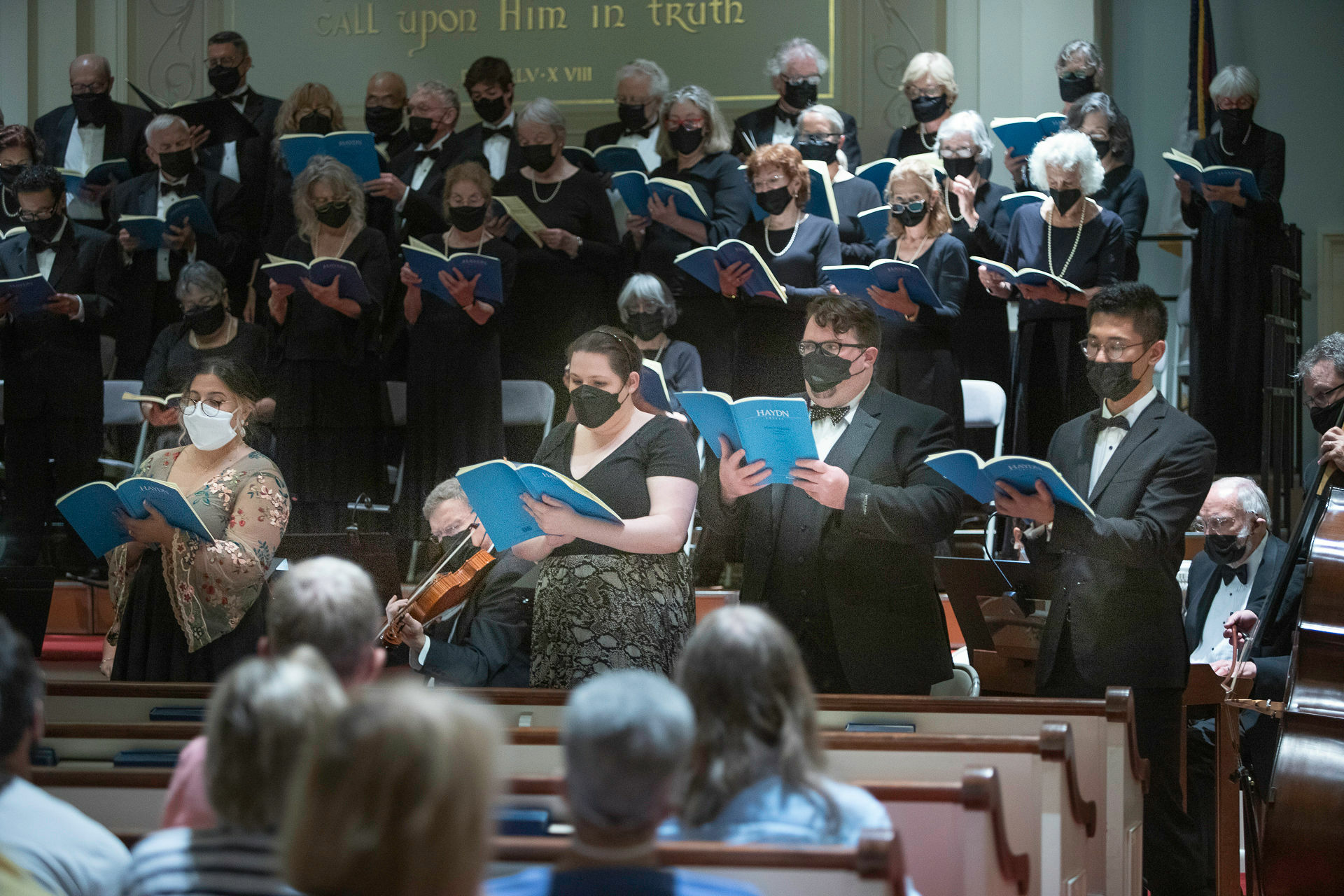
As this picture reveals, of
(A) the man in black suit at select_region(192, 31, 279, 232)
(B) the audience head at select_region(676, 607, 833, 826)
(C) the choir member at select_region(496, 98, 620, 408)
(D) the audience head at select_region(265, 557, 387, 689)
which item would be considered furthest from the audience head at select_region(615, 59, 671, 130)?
(B) the audience head at select_region(676, 607, 833, 826)

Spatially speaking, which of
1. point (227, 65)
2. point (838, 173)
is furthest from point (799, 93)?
point (227, 65)

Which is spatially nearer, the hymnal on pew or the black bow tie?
the hymnal on pew

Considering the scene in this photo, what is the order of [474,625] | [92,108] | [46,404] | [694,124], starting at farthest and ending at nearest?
[92,108], [694,124], [46,404], [474,625]

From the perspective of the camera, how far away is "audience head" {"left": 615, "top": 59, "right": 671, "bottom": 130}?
20.3 ft

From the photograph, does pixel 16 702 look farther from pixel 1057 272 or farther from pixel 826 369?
pixel 1057 272

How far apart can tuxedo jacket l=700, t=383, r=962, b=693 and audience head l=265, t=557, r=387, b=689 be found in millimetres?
1544

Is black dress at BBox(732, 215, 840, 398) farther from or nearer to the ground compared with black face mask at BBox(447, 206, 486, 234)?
nearer to the ground

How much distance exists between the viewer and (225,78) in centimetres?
650

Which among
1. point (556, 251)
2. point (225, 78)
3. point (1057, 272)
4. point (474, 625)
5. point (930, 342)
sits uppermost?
point (225, 78)

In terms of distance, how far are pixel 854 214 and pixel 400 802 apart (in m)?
4.34

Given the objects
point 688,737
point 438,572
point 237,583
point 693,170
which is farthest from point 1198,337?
point 688,737

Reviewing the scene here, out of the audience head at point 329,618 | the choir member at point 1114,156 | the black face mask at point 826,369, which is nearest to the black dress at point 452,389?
the black face mask at point 826,369

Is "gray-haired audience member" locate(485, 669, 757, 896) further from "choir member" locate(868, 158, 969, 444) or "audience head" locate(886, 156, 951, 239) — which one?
"audience head" locate(886, 156, 951, 239)

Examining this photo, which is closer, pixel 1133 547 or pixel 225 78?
pixel 1133 547
